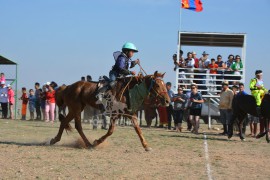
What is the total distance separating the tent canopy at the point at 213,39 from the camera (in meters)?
24.0

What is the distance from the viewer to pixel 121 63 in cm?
1182

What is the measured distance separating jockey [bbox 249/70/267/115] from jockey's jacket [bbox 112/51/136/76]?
252 inches

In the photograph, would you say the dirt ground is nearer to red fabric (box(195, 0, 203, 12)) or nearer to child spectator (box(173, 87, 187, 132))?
child spectator (box(173, 87, 187, 132))

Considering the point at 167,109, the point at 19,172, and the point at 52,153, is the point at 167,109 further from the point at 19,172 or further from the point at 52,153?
the point at 19,172

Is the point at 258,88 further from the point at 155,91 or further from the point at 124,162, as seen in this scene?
the point at 124,162

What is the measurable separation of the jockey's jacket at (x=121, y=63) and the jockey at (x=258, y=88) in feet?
21.0

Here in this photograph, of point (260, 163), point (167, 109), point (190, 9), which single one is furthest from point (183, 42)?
point (260, 163)

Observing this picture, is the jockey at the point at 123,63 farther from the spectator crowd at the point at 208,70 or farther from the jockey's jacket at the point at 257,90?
the spectator crowd at the point at 208,70

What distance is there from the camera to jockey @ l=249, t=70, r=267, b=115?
16.7 m

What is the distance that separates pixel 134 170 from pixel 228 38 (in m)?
16.7

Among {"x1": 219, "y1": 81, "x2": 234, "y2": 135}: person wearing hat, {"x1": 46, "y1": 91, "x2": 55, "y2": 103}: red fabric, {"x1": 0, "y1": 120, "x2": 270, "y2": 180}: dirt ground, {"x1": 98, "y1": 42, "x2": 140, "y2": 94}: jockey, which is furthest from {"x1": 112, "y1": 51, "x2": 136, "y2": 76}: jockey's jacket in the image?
{"x1": 46, "y1": 91, "x2": 55, "y2": 103}: red fabric

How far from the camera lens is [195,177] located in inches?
317

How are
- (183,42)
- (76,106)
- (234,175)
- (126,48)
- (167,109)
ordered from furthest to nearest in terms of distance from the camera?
(183,42) → (167,109) → (76,106) → (126,48) → (234,175)

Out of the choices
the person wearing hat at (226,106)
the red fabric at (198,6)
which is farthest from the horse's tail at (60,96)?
the red fabric at (198,6)
